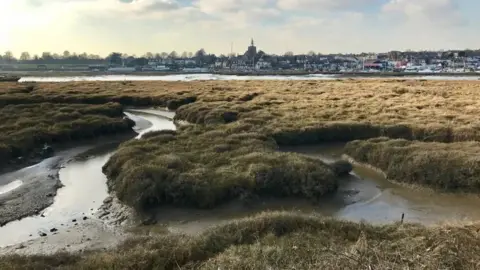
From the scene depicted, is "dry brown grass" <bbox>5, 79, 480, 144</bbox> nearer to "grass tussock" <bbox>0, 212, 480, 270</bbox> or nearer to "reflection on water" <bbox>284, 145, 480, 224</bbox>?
"reflection on water" <bbox>284, 145, 480, 224</bbox>

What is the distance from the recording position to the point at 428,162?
20203mm

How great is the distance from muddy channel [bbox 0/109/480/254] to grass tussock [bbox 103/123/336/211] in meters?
0.54

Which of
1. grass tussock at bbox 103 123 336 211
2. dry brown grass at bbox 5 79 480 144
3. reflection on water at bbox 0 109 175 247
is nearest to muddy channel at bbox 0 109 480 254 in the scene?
reflection on water at bbox 0 109 175 247

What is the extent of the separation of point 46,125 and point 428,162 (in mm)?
27099

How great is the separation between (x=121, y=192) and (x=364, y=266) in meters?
12.5

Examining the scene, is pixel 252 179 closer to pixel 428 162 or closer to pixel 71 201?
pixel 71 201

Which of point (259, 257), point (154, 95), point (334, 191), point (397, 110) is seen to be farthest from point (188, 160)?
point (154, 95)

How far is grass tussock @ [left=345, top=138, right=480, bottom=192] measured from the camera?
19078 mm

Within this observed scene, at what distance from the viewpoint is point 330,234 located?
40.0 ft

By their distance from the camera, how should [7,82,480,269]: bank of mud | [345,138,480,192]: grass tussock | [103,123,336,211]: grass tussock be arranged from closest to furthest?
[7,82,480,269]: bank of mud
[103,123,336,211]: grass tussock
[345,138,480,192]: grass tussock

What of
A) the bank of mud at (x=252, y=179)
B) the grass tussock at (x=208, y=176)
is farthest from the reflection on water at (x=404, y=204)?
the grass tussock at (x=208, y=176)

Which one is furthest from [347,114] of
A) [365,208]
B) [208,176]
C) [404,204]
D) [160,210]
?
[160,210]

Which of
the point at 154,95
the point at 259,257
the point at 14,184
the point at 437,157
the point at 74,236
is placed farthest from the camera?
the point at 154,95

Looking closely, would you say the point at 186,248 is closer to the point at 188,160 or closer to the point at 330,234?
the point at 330,234
